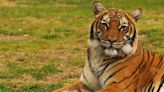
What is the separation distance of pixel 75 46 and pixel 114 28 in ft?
15.1

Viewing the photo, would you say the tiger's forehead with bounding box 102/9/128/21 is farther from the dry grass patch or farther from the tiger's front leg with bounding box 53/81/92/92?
the dry grass patch

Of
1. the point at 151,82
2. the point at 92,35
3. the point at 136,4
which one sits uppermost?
the point at 92,35

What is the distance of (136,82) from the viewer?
5.16 metres

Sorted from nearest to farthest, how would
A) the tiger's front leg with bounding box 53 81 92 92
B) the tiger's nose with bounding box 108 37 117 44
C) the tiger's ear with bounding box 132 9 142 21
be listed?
1. the tiger's nose with bounding box 108 37 117 44
2. the tiger's ear with bounding box 132 9 142 21
3. the tiger's front leg with bounding box 53 81 92 92

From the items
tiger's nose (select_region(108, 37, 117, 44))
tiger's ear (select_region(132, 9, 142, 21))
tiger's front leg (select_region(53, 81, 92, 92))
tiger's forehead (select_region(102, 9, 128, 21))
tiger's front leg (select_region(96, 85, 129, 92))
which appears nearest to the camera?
tiger's nose (select_region(108, 37, 117, 44))

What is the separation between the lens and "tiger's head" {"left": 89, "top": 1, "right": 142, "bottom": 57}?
4902 millimetres

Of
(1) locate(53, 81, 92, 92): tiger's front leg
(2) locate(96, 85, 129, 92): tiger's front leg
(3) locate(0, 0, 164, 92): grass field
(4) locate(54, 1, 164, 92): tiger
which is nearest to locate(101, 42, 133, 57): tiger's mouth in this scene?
(4) locate(54, 1, 164, 92): tiger

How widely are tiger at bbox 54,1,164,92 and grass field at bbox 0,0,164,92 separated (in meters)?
1.32

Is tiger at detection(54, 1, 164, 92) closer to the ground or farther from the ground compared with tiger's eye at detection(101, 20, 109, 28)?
closer to the ground

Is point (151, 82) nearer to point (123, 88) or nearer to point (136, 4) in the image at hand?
point (123, 88)

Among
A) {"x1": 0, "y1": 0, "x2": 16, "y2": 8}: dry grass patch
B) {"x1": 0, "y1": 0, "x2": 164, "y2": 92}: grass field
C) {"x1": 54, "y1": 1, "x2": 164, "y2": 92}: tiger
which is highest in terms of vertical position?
{"x1": 54, "y1": 1, "x2": 164, "y2": 92}: tiger

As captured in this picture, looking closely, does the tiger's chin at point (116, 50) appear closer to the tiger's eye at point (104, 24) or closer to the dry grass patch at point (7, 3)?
the tiger's eye at point (104, 24)

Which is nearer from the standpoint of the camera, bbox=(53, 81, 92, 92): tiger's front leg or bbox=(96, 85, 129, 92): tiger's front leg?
bbox=(96, 85, 129, 92): tiger's front leg

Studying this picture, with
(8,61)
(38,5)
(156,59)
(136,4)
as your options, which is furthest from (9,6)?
(156,59)
